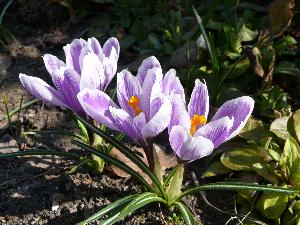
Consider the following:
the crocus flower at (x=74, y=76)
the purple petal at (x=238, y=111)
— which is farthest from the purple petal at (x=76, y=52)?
the purple petal at (x=238, y=111)

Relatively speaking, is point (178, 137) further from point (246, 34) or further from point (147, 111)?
point (246, 34)

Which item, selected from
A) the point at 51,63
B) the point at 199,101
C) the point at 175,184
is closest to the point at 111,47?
the point at 51,63

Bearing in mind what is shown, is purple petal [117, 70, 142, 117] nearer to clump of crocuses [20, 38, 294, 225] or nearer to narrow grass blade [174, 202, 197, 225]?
clump of crocuses [20, 38, 294, 225]

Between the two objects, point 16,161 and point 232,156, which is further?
point 16,161

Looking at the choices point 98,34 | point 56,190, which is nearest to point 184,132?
point 56,190

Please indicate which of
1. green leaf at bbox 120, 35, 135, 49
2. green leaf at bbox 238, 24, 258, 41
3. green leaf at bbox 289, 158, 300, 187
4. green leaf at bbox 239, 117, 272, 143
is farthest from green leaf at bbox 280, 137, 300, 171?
green leaf at bbox 120, 35, 135, 49

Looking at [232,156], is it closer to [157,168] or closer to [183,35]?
[157,168]
